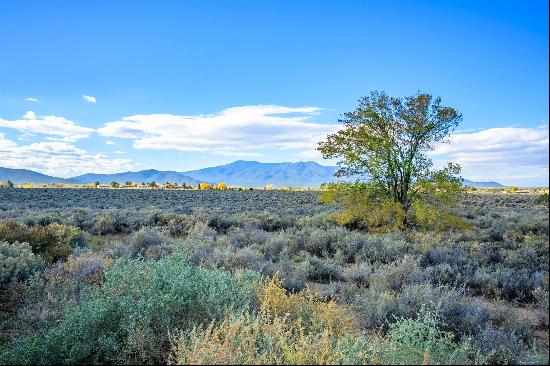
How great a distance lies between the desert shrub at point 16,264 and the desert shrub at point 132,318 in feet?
10.5

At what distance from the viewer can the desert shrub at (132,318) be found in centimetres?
517

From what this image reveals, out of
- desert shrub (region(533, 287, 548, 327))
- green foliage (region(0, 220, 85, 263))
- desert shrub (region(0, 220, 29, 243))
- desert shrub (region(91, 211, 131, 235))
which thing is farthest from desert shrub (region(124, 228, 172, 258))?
desert shrub (region(533, 287, 548, 327))

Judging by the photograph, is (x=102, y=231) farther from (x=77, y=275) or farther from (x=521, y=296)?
(x=521, y=296)

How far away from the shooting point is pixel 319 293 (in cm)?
858

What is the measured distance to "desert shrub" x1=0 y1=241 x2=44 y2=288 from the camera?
29.0 feet

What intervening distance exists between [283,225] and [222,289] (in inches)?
591

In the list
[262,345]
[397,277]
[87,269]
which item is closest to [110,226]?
[87,269]

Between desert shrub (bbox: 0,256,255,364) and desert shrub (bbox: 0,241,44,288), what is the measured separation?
319 cm

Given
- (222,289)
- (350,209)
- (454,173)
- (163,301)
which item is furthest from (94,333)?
(454,173)

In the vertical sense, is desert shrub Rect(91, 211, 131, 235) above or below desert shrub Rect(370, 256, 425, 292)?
above

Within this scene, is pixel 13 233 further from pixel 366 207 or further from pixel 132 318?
pixel 366 207

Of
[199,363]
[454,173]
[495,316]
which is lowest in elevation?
[495,316]

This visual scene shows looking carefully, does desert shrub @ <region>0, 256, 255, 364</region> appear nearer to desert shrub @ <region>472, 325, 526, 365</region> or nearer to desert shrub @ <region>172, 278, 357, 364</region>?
desert shrub @ <region>172, 278, 357, 364</region>

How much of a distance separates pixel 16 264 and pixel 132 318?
527cm
